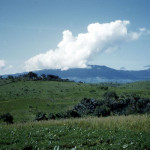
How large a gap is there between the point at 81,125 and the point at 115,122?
238 cm

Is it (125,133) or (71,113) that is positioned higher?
(125,133)

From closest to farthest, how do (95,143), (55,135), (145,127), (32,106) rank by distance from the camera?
1. (95,143)
2. (55,135)
3. (145,127)
4. (32,106)

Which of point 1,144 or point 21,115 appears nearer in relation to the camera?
point 1,144

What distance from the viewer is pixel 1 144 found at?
31.6 feet

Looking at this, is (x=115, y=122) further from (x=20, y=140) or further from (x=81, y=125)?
(x=20, y=140)

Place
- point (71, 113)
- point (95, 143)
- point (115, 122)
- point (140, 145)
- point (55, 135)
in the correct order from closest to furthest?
point (140, 145) → point (95, 143) → point (55, 135) → point (115, 122) → point (71, 113)

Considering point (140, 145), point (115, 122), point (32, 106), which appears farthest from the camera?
point (32, 106)

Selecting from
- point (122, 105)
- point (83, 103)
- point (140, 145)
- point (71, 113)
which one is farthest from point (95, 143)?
point (83, 103)

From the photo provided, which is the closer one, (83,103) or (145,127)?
(145,127)

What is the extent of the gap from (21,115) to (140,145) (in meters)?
34.3

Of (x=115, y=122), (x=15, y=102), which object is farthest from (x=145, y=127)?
(x=15, y=102)

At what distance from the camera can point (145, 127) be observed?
41.9ft

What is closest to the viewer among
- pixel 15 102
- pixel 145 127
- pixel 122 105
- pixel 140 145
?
pixel 140 145

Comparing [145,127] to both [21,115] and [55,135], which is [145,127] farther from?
[21,115]
